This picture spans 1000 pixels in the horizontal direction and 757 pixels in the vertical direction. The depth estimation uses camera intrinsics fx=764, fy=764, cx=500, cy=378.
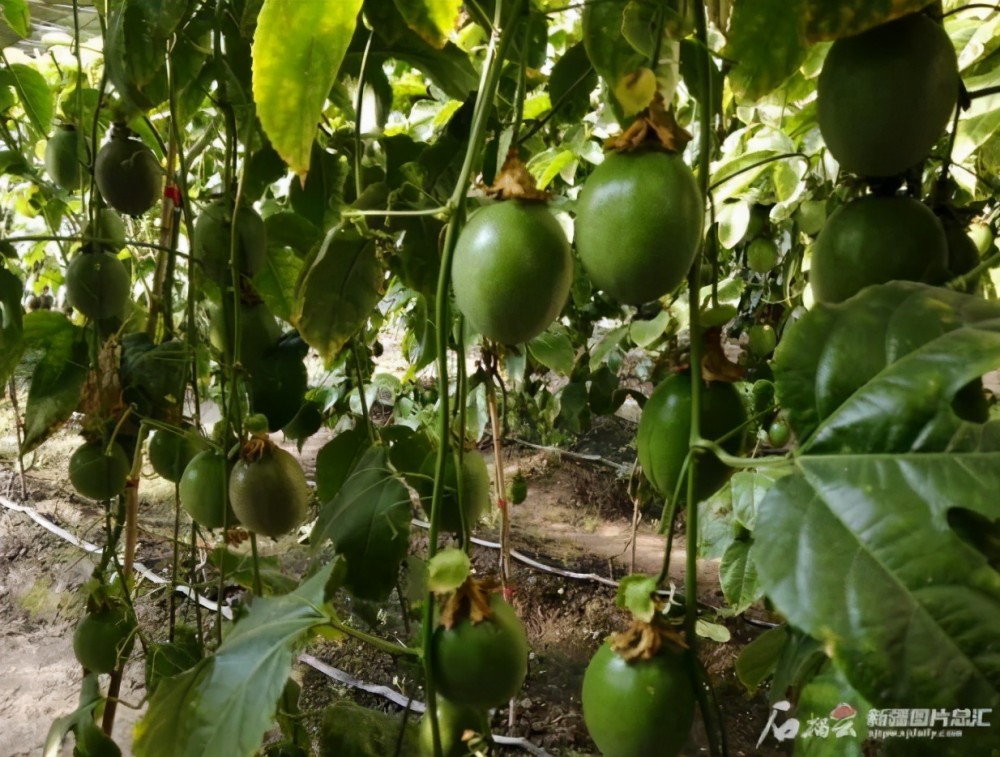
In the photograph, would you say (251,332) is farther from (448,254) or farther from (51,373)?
(448,254)

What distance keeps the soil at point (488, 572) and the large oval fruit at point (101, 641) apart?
165 millimetres

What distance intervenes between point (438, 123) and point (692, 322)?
1088mm

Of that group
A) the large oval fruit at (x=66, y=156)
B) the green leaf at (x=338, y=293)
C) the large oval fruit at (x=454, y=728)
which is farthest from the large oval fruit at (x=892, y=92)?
the large oval fruit at (x=66, y=156)

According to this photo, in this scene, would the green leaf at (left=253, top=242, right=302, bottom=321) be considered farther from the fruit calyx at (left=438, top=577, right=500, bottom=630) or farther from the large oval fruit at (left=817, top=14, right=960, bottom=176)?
the large oval fruit at (left=817, top=14, right=960, bottom=176)

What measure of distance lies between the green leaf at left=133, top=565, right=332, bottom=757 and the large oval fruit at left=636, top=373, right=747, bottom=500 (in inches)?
11.2

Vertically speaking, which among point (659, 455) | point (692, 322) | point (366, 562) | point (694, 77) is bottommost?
point (366, 562)

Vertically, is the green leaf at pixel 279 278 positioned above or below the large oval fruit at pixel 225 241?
below

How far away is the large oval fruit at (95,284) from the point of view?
1042mm

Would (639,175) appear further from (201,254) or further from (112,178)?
(112,178)

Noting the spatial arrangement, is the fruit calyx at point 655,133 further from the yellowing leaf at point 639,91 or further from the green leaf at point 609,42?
the green leaf at point 609,42

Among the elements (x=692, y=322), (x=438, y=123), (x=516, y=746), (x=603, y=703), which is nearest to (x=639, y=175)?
(x=692, y=322)

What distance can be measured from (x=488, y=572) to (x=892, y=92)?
1964 mm

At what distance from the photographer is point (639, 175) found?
51cm

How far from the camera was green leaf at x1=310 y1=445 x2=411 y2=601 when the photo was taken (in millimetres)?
732
